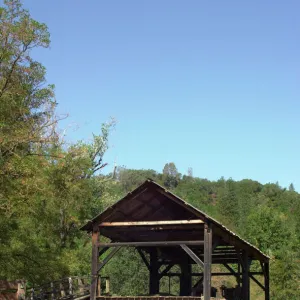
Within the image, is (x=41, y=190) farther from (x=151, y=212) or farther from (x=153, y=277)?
(x=153, y=277)

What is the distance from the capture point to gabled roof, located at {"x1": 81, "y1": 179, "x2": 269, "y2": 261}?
16.9 metres

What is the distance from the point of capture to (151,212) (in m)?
18.7

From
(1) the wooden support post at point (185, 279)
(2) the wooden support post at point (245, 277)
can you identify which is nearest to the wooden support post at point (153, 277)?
(1) the wooden support post at point (185, 279)

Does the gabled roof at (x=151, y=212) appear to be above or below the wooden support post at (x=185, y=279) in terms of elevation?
above

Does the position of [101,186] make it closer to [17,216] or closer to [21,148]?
[17,216]

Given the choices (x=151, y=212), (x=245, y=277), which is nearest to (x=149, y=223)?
(x=151, y=212)

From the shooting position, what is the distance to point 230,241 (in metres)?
18.9

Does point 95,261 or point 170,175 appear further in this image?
point 170,175

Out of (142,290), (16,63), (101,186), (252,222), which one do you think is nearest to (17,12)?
(16,63)

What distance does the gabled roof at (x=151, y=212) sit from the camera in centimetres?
1686

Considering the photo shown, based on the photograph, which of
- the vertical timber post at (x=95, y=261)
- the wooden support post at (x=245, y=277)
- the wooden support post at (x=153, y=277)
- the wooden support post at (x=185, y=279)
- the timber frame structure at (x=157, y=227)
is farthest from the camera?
the wooden support post at (x=185, y=279)

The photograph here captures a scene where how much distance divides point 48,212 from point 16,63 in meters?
8.49

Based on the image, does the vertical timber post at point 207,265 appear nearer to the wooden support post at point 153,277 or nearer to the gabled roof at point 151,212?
the gabled roof at point 151,212

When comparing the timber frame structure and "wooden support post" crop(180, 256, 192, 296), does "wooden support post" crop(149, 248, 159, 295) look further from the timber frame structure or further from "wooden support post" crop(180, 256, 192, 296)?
the timber frame structure
